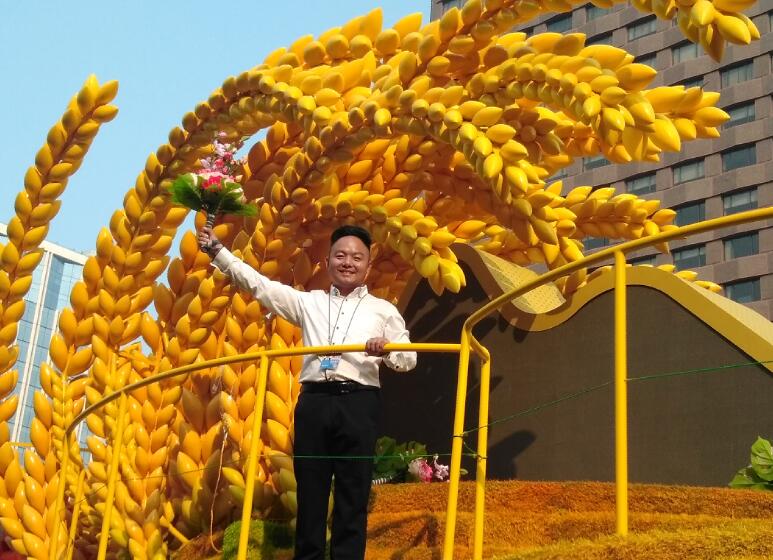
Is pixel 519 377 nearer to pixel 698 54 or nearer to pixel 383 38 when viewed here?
pixel 383 38

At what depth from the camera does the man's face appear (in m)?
5.65

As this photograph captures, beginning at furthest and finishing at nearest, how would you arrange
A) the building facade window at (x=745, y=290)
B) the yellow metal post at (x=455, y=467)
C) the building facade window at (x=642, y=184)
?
the building facade window at (x=642, y=184) < the building facade window at (x=745, y=290) < the yellow metal post at (x=455, y=467)

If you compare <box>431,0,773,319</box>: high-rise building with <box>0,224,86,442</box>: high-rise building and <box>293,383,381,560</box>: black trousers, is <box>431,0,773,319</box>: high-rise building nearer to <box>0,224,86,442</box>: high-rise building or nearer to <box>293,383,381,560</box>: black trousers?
<box>293,383,381,560</box>: black trousers

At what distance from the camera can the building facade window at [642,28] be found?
45.7 m

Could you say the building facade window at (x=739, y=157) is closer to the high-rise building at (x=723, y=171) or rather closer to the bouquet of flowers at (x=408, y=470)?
the high-rise building at (x=723, y=171)

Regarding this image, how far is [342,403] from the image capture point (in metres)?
5.33

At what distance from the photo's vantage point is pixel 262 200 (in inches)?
337

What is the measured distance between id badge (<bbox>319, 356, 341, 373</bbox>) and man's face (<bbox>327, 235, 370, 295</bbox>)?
46 cm

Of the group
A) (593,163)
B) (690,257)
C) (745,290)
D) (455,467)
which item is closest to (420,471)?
(455,467)

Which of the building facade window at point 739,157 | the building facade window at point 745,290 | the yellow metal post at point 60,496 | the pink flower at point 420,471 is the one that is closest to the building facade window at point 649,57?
the building facade window at point 739,157

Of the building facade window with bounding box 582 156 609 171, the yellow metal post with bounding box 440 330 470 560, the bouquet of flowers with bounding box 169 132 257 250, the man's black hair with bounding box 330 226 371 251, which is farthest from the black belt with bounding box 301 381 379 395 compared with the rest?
the building facade window with bounding box 582 156 609 171

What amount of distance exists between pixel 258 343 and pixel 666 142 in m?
3.22

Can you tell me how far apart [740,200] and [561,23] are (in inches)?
536

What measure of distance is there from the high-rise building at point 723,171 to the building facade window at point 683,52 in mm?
41
